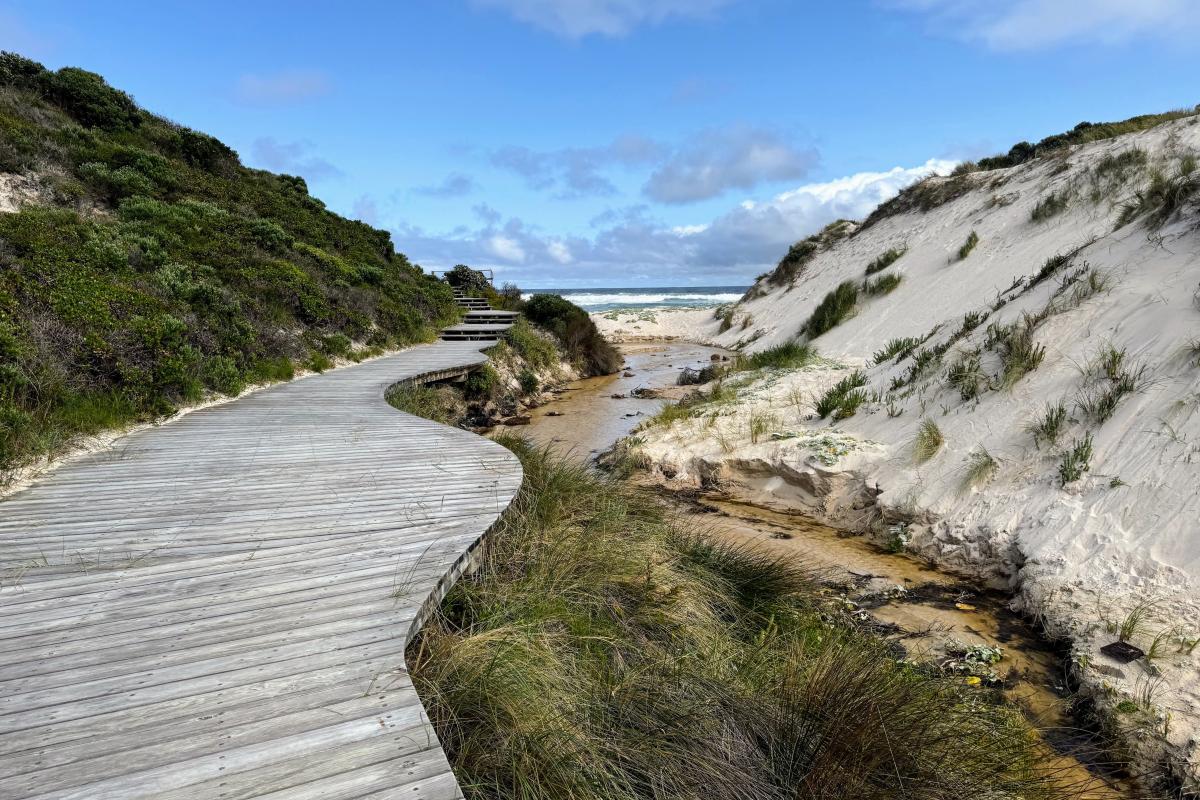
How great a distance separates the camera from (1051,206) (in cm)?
1667

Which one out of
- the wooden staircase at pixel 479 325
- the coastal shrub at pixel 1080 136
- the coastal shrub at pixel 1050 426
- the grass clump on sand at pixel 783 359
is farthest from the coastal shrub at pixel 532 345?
the coastal shrub at pixel 1080 136

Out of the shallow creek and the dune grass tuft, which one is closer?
the shallow creek

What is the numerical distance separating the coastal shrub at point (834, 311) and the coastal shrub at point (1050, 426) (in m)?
12.0

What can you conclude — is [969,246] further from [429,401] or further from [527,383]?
[429,401]

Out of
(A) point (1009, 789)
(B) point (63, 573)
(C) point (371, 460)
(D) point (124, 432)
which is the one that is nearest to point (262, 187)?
(D) point (124, 432)

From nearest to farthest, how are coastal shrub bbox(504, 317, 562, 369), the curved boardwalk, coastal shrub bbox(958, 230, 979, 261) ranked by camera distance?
the curved boardwalk → coastal shrub bbox(958, 230, 979, 261) → coastal shrub bbox(504, 317, 562, 369)

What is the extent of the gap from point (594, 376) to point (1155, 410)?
620 inches

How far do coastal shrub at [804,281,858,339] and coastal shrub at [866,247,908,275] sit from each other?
209 cm

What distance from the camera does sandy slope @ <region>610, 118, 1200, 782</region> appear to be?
4.11m

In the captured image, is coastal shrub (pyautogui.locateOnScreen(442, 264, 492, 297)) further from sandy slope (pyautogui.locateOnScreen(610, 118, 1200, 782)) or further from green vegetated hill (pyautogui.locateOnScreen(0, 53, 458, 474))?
sandy slope (pyautogui.locateOnScreen(610, 118, 1200, 782))

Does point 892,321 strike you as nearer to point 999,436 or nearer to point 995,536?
point 999,436

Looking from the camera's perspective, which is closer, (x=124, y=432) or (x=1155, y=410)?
(x=1155, y=410)

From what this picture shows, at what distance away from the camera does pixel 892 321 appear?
16.0 meters

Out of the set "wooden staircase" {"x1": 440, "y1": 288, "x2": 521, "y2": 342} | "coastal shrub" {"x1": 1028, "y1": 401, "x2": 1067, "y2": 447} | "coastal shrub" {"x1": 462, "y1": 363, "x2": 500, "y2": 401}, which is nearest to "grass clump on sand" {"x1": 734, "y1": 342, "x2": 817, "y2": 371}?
"coastal shrub" {"x1": 462, "y1": 363, "x2": 500, "y2": 401}
